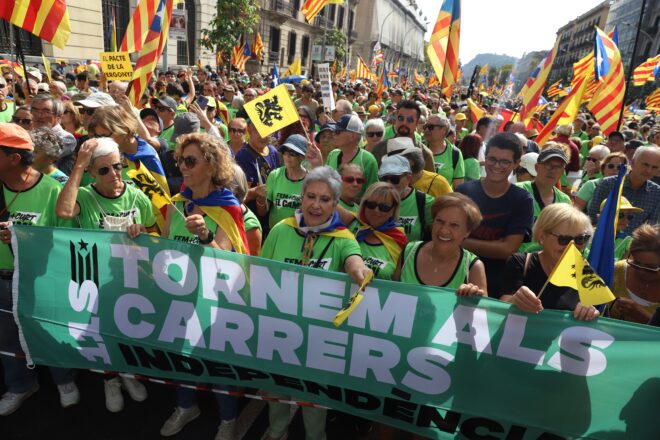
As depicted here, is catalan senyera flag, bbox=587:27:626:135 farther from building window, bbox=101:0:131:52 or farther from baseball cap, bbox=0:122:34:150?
building window, bbox=101:0:131:52

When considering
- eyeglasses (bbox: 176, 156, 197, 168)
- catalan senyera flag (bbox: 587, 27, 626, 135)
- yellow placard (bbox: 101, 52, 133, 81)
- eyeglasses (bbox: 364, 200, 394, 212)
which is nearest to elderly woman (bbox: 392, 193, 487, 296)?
eyeglasses (bbox: 364, 200, 394, 212)

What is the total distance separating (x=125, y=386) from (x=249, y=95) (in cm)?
750

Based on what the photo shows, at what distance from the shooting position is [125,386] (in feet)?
11.2

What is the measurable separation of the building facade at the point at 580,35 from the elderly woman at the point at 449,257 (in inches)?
3640

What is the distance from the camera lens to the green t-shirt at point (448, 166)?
5125 mm

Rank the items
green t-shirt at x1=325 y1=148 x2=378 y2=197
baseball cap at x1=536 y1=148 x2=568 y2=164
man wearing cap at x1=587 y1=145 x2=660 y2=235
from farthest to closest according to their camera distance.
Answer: green t-shirt at x1=325 y1=148 x2=378 y2=197 < man wearing cap at x1=587 y1=145 x2=660 y2=235 < baseball cap at x1=536 y1=148 x2=568 y2=164

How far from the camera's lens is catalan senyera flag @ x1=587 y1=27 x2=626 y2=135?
650 centimetres

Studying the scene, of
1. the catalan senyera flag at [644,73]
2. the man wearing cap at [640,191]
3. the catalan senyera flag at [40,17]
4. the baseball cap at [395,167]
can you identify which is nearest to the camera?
the baseball cap at [395,167]

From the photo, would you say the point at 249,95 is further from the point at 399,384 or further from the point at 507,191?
the point at 399,384

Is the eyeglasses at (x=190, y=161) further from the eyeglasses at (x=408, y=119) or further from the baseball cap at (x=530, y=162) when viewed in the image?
the baseball cap at (x=530, y=162)

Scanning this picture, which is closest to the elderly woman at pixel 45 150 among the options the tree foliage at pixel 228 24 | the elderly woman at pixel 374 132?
the elderly woman at pixel 374 132

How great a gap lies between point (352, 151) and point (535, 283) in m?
2.55

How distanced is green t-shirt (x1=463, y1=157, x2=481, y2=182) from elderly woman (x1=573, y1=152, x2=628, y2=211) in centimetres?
118

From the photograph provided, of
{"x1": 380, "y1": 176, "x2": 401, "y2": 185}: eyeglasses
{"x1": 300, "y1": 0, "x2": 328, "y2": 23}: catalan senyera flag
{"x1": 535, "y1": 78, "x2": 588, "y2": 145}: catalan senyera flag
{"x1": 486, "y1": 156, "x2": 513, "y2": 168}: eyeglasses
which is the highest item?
{"x1": 300, "y1": 0, "x2": 328, "y2": 23}: catalan senyera flag
